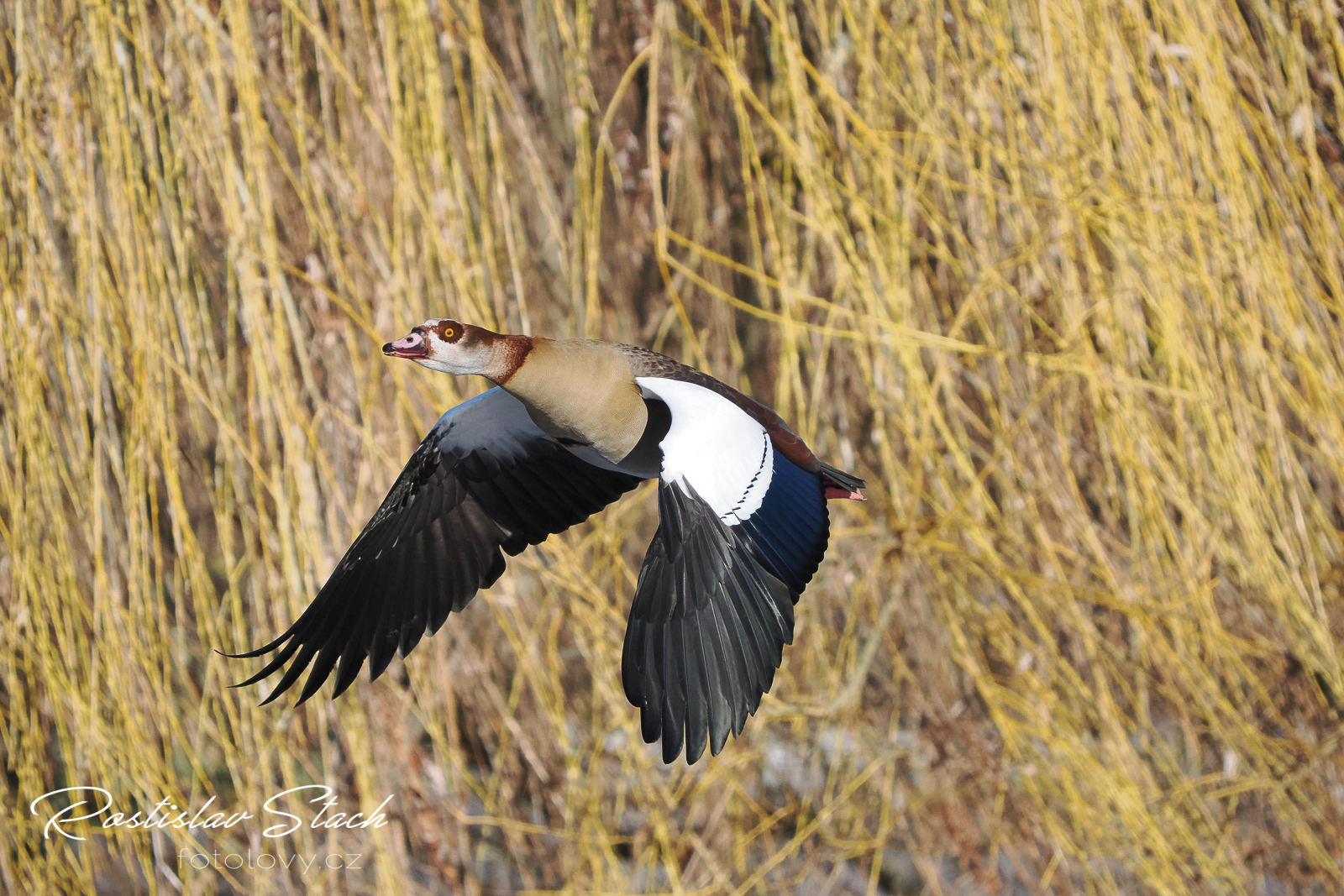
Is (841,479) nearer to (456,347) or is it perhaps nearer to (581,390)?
(581,390)

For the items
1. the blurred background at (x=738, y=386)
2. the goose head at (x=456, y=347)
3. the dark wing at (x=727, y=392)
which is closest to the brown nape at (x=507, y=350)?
the goose head at (x=456, y=347)

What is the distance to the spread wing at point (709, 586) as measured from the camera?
3.95 feet

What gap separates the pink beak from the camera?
128cm

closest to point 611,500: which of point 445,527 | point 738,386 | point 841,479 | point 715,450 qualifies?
point 445,527

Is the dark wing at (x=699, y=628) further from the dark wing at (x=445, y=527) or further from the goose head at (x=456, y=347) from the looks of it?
the dark wing at (x=445, y=527)

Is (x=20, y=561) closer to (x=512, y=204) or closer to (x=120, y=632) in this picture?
(x=120, y=632)

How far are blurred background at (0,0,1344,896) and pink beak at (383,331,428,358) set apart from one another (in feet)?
2.22

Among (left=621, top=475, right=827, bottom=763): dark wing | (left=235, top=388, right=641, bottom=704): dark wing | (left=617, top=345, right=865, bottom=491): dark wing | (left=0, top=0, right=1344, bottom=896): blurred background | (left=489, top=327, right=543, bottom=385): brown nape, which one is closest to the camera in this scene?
(left=621, top=475, right=827, bottom=763): dark wing

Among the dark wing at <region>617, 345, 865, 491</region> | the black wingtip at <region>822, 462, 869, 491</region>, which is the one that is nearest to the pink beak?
the dark wing at <region>617, 345, 865, 491</region>

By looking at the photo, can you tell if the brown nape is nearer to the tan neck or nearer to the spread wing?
the tan neck

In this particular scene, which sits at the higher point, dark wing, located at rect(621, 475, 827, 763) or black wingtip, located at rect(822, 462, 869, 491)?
dark wing, located at rect(621, 475, 827, 763)

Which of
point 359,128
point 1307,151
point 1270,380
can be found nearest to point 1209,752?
point 1270,380

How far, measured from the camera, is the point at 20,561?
2.02 metres

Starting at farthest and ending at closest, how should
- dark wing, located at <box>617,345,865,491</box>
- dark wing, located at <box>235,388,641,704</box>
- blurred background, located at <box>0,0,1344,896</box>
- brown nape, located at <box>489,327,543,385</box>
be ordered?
blurred background, located at <box>0,0,1344,896</box> < dark wing, located at <box>235,388,641,704</box> < dark wing, located at <box>617,345,865,491</box> < brown nape, located at <box>489,327,543,385</box>
